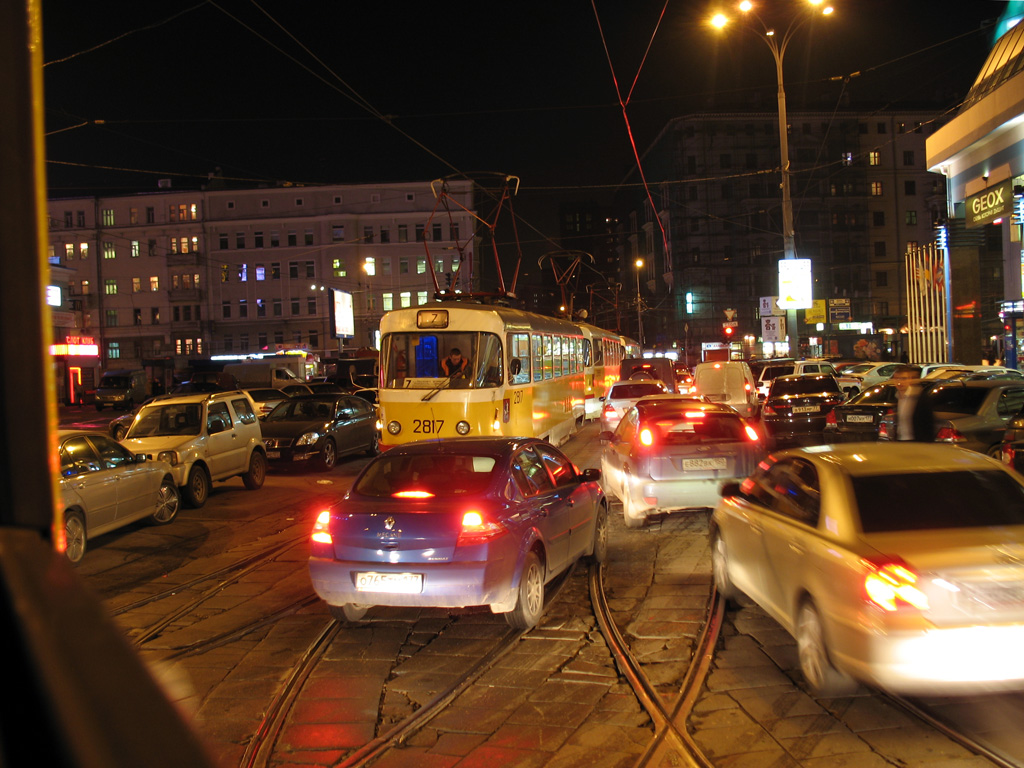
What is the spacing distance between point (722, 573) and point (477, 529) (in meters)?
2.45

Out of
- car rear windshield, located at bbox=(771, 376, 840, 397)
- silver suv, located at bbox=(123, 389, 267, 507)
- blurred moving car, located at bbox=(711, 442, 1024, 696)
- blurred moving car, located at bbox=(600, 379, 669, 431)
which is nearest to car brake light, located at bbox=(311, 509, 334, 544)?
blurred moving car, located at bbox=(711, 442, 1024, 696)

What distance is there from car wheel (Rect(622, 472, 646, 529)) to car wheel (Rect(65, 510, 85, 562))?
6818 mm

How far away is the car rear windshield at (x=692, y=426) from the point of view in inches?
416

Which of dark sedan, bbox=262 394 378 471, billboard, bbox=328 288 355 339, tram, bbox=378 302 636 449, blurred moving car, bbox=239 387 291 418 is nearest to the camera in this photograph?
tram, bbox=378 302 636 449

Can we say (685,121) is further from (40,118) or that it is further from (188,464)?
(40,118)

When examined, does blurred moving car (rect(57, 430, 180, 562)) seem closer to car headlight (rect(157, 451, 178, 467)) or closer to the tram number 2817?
car headlight (rect(157, 451, 178, 467))

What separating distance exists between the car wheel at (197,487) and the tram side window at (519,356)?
5.83 m

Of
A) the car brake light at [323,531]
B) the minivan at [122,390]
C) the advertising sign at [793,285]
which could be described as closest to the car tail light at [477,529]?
the car brake light at [323,531]

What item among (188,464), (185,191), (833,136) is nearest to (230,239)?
(185,191)

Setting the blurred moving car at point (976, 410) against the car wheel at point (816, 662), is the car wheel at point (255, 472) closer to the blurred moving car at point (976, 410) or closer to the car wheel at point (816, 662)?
the blurred moving car at point (976, 410)

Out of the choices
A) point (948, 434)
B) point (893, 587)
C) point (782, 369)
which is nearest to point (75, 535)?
point (893, 587)

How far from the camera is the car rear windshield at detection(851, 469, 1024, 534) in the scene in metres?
4.93

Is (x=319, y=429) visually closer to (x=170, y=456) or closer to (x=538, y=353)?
(x=538, y=353)

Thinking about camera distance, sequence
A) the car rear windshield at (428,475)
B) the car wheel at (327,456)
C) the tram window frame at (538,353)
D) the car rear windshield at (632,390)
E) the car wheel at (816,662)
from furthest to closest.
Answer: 1. the car rear windshield at (632,390)
2. the car wheel at (327,456)
3. the tram window frame at (538,353)
4. the car rear windshield at (428,475)
5. the car wheel at (816,662)
